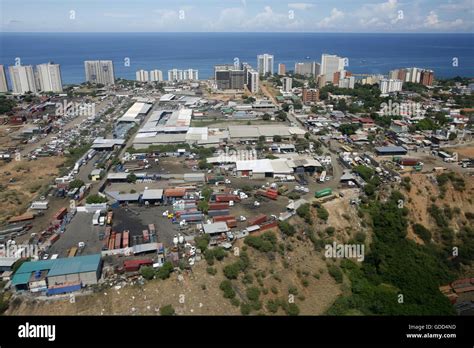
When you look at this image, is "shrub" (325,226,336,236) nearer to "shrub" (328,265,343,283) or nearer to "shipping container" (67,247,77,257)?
"shrub" (328,265,343,283)

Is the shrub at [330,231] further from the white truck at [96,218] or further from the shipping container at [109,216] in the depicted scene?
the white truck at [96,218]

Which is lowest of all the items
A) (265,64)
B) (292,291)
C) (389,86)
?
(292,291)

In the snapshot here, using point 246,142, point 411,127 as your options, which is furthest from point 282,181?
point 411,127

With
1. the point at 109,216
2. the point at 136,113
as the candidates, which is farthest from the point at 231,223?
the point at 136,113

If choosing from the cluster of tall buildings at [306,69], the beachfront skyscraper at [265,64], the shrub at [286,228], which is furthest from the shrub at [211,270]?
the beachfront skyscraper at [265,64]

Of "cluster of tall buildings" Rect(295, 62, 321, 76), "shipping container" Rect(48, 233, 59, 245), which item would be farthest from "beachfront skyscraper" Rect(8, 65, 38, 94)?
"cluster of tall buildings" Rect(295, 62, 321, 76)

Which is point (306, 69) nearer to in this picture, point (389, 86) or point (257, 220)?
point (389, 86)

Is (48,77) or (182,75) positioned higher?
(48,77)

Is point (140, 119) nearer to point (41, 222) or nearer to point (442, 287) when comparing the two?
point (41, 222)
